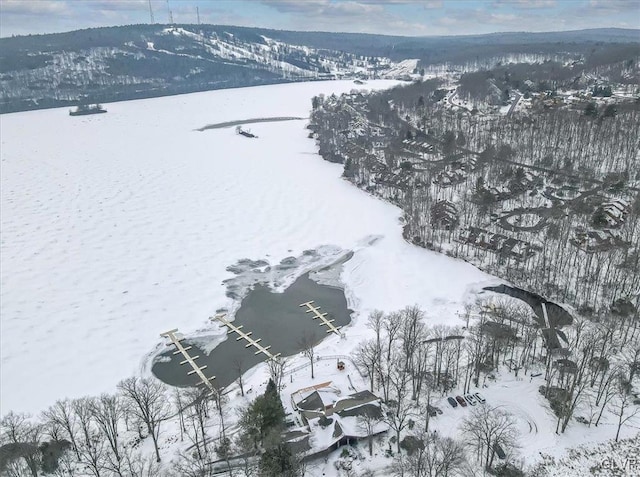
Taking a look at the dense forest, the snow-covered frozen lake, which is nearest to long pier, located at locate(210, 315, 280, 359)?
the snow-covered frozen lake

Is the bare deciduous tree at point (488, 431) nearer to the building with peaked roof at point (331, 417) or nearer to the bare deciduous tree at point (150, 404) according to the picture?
the building with peaked roof at point (331, 417)

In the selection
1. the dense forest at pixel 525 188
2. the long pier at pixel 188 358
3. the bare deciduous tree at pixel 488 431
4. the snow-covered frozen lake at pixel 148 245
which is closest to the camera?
the bare deciduous tree at pixel 488 431

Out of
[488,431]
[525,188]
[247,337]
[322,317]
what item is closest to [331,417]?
[488,431]

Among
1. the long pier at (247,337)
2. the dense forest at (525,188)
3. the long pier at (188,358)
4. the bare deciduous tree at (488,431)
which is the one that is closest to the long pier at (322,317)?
the long pier at (247,337)

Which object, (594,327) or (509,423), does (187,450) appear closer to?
(509,423)

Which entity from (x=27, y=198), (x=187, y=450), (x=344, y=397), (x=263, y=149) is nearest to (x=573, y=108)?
(x=263, y=149)

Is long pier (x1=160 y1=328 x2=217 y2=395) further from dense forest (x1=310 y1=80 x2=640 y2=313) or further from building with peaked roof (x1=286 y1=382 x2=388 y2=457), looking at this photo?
dense forest (x1=310 y1=80 x2=640 y2=313)

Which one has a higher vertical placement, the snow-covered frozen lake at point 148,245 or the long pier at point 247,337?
the snow-covered frozen lake at point 148,245

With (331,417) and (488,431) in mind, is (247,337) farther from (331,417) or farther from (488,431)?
(488,431)
